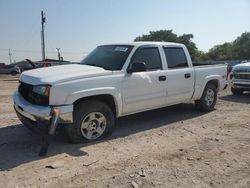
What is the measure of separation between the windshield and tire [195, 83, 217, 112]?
110 inches

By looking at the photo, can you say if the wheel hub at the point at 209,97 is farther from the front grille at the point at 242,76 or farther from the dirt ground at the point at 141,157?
the front grille at the point at 242,76

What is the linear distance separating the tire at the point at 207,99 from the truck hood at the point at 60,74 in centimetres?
336

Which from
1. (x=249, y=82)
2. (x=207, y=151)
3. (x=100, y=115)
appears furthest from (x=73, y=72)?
(x=249, y=82)

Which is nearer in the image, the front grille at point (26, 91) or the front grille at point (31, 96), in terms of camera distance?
the front grille at point (31, 96)

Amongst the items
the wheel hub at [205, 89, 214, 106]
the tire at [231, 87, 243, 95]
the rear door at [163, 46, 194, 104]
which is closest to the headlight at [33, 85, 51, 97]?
the rear door at [163, 46, 194, 104]

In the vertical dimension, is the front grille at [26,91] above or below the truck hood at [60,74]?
below

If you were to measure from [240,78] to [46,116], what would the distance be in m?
8.37

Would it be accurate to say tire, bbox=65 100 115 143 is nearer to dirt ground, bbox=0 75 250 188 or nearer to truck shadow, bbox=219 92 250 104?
dirt ground, bbox=0 75 250 188

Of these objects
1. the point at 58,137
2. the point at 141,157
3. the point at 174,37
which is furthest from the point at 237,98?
the point at 174,37

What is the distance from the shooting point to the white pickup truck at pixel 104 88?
16.9 feet

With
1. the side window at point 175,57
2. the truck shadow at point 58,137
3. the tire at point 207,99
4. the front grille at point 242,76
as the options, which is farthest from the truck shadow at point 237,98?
the side window at point 175,57

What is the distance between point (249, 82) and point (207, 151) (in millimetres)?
6602

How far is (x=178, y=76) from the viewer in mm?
7145

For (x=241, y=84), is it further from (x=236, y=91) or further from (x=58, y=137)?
(x=58, y=137)
